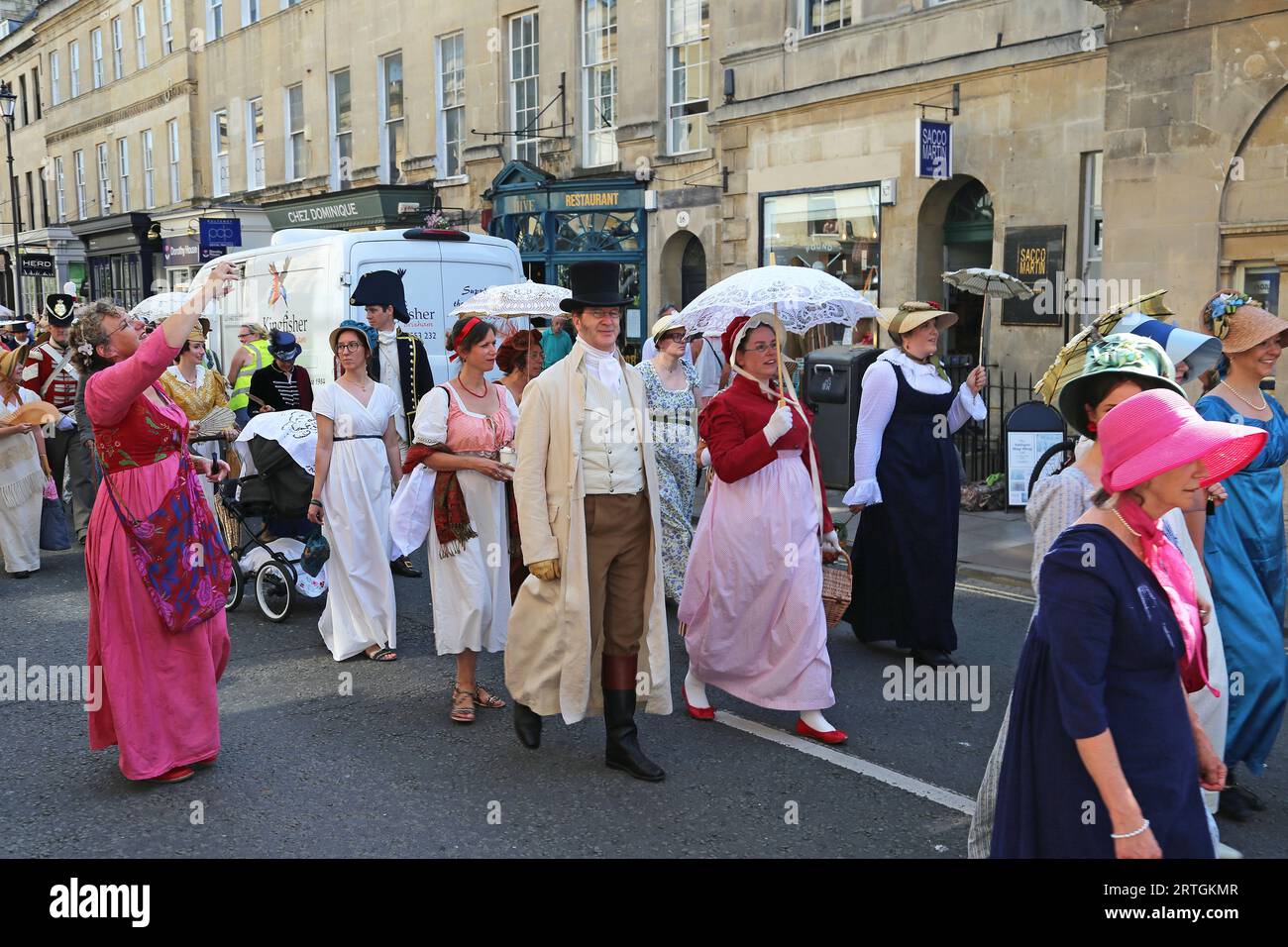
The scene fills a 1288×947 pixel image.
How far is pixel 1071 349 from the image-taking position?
4.49 m

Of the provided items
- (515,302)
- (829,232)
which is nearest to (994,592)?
(515,302)

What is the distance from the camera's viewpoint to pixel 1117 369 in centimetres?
328

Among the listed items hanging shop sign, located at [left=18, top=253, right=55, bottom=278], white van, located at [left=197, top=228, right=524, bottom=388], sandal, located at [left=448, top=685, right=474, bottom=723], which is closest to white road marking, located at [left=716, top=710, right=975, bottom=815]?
sandal, located at [left=448, top=685, right=474, bottom=723]

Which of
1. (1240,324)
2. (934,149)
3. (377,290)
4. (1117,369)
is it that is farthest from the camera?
(934,149)

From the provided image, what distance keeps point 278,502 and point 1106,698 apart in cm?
626

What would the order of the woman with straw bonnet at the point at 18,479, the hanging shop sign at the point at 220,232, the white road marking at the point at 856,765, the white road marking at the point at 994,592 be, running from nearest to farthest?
the white road marking at the point at 856,765, the white road marking at the point at 994,592, the woman with straw bonnet at the point at 18,479, the hanging shop sign at the point at 220,232

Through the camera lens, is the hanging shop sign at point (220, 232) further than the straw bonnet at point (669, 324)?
Yes

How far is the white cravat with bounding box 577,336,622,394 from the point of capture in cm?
510

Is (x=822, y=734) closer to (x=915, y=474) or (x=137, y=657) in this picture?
(x=915, y=474)

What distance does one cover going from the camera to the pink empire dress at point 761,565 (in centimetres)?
549

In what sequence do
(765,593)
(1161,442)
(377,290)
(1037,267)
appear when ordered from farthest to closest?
(1037,267) < (377,290) < (765,593) < (1161,442)

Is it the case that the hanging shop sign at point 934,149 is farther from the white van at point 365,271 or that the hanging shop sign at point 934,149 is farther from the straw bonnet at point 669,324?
the straw bonnet at point 669,324

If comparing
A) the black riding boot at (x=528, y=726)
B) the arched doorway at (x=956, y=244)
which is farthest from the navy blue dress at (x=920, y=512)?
the arched doorway at (x=956, y=244)

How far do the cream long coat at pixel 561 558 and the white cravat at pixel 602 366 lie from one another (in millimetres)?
42
